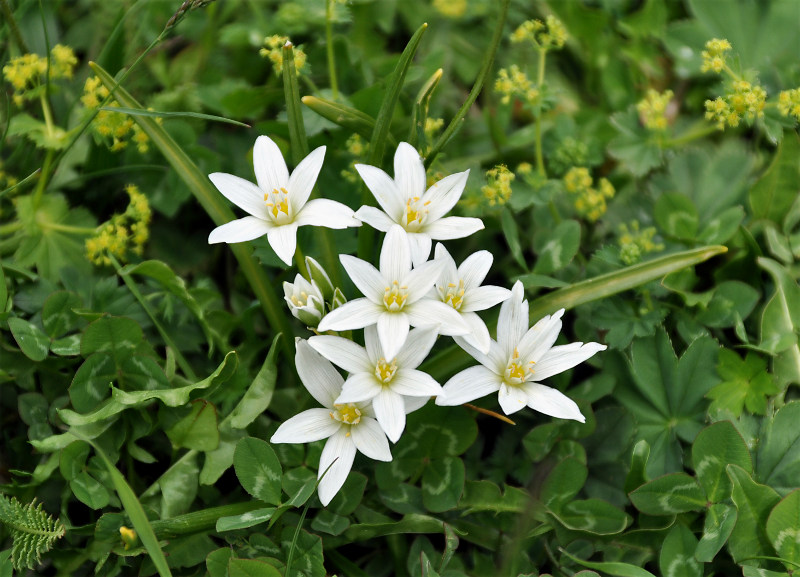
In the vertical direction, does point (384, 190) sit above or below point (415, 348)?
above

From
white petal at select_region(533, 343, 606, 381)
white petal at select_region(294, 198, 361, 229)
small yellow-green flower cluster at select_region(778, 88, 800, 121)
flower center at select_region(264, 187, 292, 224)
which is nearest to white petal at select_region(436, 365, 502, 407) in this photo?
white petal at select_region(533, 343, 606, 381)

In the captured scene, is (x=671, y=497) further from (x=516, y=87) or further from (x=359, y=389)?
(x=516, y=87)

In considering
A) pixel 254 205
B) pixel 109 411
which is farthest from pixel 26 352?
pixel 254 205

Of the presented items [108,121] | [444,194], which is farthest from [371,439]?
[108,121]

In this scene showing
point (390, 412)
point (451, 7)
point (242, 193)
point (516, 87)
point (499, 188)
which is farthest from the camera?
point (451, 7)

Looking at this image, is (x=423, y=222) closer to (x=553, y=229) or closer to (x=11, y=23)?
(x=553, y=229)

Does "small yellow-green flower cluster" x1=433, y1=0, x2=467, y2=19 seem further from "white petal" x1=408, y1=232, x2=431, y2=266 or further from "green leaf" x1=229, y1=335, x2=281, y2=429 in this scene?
"green leaf" x1=229, y1=335, x2=281, y2=429
